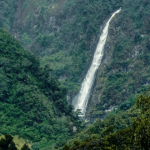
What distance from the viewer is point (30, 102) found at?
126 ft

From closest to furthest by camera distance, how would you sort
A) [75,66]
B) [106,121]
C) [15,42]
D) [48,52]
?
[106,121] < [15,42] < [75,66] < [48,52]

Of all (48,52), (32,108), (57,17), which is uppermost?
(57,17)

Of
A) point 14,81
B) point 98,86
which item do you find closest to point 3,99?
point 14,81

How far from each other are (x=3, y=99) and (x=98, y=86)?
869 inches

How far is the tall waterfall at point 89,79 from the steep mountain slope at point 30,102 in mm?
15668

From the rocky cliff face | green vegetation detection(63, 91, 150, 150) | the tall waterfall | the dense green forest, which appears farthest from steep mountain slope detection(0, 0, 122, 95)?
green vegetation detection(63, 91, 150, 150)

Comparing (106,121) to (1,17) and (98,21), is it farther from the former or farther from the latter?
(1,17)

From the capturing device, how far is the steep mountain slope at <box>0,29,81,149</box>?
117ft

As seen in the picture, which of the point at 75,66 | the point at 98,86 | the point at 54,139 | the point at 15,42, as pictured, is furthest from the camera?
the point at 75,66

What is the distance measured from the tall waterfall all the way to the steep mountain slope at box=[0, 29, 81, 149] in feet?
51.4

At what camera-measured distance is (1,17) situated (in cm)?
7875

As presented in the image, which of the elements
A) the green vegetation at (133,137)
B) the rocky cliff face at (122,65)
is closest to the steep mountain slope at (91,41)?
the rocky cliff face at (122,65)

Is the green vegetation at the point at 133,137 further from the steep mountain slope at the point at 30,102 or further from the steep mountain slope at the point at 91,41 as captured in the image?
the steep mountain slope at the point at 91,41

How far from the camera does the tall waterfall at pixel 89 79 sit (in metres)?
59.1
